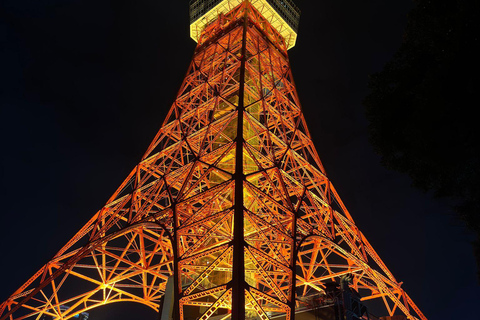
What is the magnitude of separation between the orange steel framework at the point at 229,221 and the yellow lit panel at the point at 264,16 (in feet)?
1.34

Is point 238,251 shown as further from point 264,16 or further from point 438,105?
point 264,16

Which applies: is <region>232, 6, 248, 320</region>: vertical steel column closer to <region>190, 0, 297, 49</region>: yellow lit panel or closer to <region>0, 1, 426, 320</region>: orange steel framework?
<region>0, 1, 426, 320</region>: orange steel framework

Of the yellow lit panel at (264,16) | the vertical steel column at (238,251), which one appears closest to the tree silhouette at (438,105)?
the vertical steel column at (238,251)

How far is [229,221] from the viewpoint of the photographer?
1575 centimetres

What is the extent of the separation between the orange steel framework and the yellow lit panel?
408 millimetres

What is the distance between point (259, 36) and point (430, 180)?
1512 cm

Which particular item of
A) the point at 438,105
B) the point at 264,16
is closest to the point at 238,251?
the point at 438,105

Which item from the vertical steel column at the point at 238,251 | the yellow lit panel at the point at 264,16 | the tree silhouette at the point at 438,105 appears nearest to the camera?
the tree silhouette at the point at 438,105

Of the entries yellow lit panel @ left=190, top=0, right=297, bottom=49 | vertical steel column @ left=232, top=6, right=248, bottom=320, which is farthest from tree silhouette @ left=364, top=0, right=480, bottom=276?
yellow lit panel @ left=190, top=0, right=297, bottom=49

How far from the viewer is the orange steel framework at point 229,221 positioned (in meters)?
10.3

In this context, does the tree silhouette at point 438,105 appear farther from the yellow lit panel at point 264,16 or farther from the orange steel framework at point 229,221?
the yellow lit panel at point 264,16

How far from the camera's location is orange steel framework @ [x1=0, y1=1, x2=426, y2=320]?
10.3 m

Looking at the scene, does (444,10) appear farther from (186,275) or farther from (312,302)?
(186,275)

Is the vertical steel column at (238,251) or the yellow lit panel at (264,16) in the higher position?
the yellow lit panel at (264,16)
